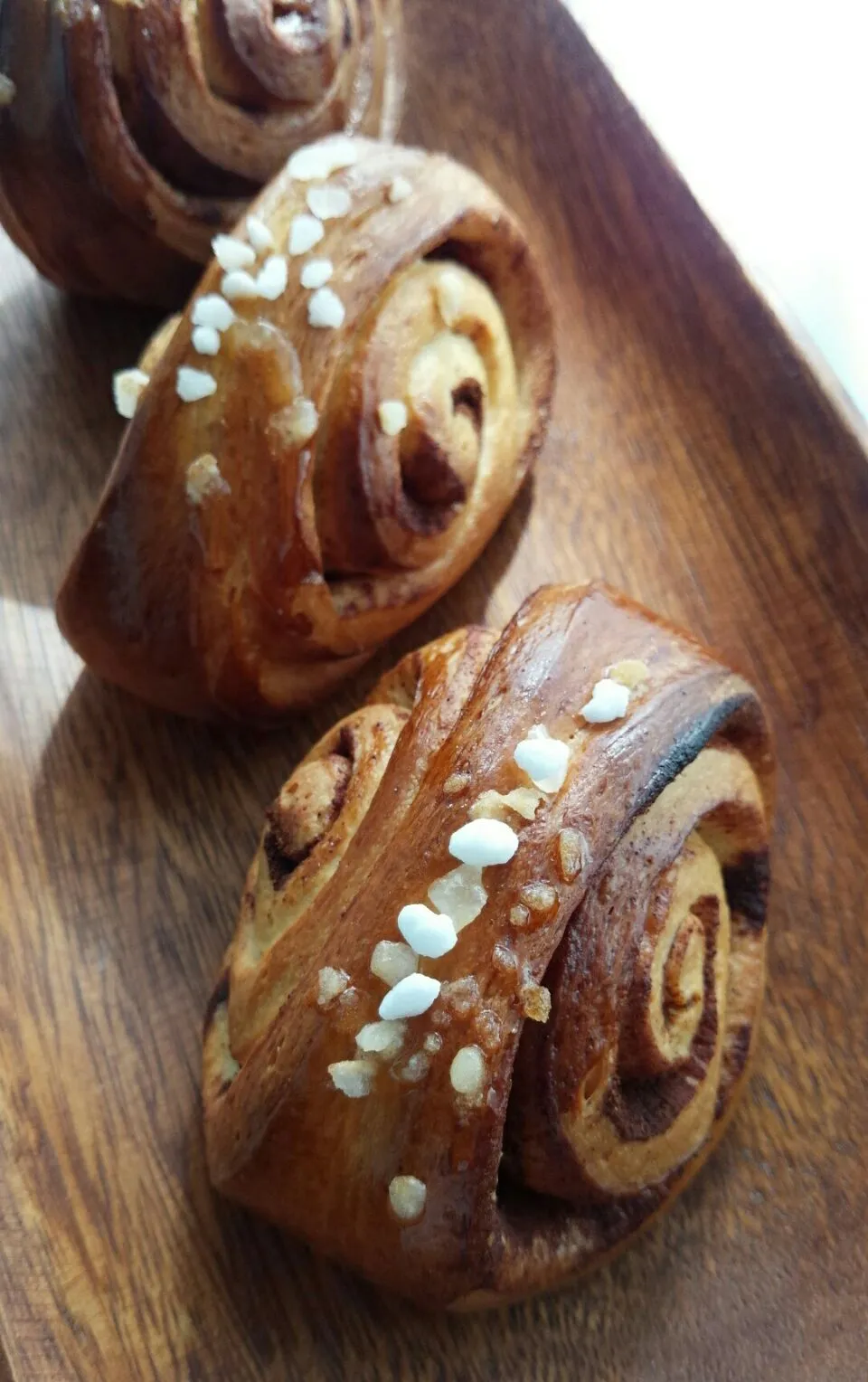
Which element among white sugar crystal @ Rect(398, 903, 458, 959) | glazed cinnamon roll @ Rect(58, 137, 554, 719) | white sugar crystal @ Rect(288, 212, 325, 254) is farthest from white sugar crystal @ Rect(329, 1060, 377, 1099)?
white sugar crystal @ Rect(288, 212, 325, 254)

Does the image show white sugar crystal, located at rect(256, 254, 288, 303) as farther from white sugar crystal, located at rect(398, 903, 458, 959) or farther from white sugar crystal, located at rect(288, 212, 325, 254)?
white sugar crystal, located at rect(398, 903, 458, 959)

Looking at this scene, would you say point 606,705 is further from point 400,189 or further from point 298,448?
point 400,189

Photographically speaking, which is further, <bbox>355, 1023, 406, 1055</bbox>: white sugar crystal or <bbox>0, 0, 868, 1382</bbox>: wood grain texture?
<bbox>0, 0, 868, 1382</bbox>: wood grain texture

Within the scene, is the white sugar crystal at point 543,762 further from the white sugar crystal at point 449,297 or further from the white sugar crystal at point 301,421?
the white sugar crystal at point 449,297

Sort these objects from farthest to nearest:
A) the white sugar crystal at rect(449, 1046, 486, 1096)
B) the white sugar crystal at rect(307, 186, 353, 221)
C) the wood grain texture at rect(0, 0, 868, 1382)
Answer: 1. the white sugar crystal at rect(307, 186, 353, 221)
2. the wood grain texture at rect(0, 0, 868, 1382)
3. the white sugar crystal at rect(449, 1046, 486, 1096)

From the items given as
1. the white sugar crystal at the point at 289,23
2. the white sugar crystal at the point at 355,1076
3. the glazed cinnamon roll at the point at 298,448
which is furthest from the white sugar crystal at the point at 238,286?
the white sugar crystal at the point at 355,1076
